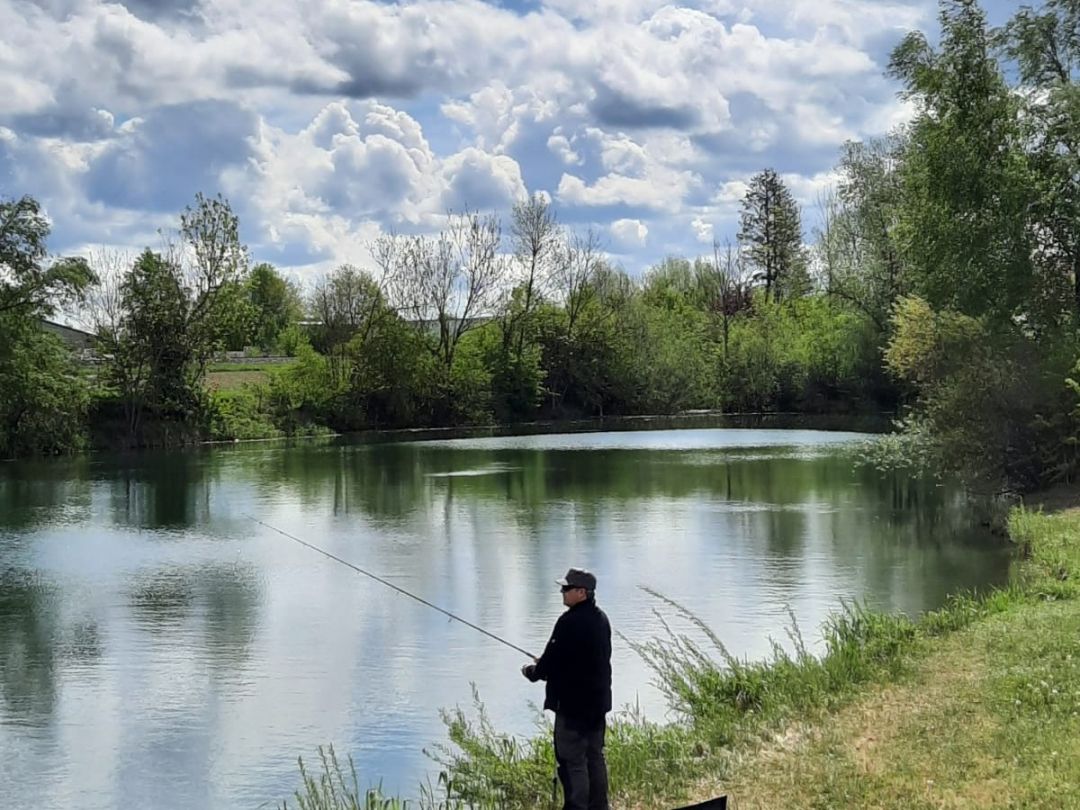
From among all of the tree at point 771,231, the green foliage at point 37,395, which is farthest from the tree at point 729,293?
the green foliage at point 37,395

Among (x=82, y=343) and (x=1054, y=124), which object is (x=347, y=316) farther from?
(x=1054, y=124)

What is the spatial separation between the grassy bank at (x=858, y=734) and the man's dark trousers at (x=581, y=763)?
0.37 metres

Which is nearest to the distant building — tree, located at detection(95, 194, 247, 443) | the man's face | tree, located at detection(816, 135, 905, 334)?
tree, located at detection(95, 194, 247, 443)

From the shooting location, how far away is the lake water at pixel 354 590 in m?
9.90

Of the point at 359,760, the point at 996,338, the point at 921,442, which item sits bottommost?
the point at 359,760

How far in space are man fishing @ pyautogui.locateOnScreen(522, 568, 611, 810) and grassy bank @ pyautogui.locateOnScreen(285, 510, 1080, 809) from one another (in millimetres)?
474

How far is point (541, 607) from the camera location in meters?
15.0

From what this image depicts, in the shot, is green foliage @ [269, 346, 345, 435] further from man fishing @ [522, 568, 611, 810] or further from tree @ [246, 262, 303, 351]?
man fishing @ [522, 568, 611, 810]

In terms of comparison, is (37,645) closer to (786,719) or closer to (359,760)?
(359,760)

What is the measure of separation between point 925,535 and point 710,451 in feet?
68.7

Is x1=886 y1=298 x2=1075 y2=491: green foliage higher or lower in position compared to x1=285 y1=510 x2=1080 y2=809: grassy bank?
higher

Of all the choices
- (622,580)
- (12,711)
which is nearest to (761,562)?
(622,580)

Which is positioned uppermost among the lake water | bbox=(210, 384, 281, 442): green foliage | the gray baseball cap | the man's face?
bbox=(210, 384, 281, 442): green foliage

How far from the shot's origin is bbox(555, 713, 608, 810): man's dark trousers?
259 inches
